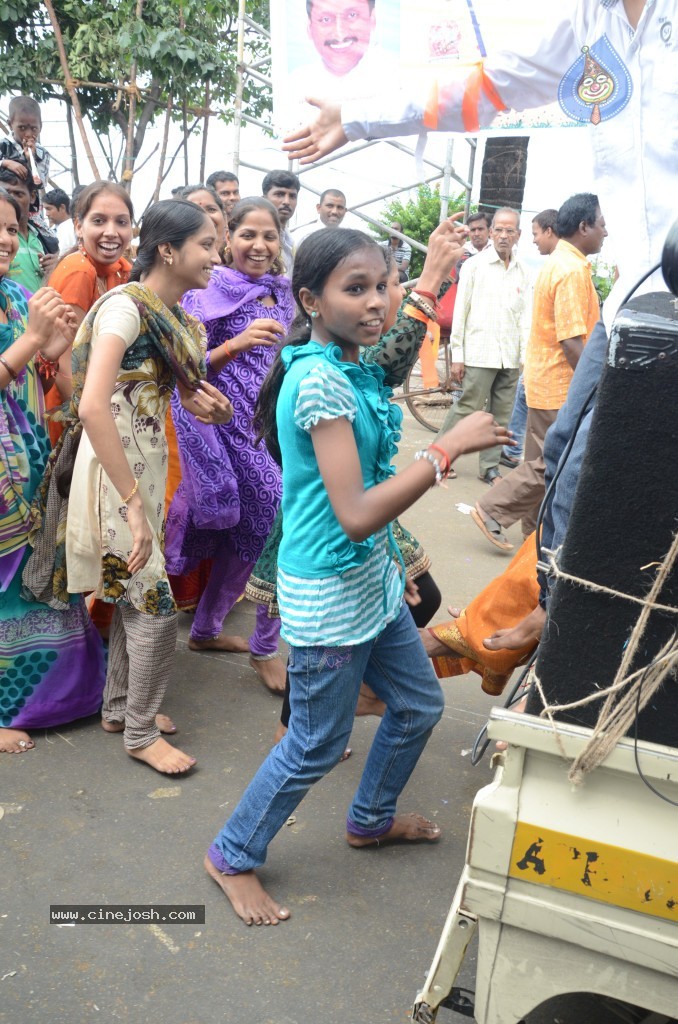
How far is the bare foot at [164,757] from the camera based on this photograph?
9.45ft

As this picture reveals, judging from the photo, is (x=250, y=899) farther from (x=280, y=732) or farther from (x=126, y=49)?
(x=126, y=49)

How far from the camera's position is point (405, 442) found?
7836 mm

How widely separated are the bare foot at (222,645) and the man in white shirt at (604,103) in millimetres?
2209

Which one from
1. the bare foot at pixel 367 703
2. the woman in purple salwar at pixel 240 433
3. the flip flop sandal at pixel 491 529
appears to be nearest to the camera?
the bare foot at pixel 367 703

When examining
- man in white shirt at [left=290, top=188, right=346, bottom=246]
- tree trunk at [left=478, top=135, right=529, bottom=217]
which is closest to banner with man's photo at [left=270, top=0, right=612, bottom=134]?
man in white shirt at [left=290, top=188, right=346, bottom=246]

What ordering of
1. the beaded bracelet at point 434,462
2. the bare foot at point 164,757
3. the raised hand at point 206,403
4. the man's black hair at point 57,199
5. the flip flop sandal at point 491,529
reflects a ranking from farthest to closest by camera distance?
the man's black hair at point 57,199, the flip flop sandal at point 491,529, the raised hand at point 206,403, the bare foot at point 164,757, the beaded bracelet at point 434,462

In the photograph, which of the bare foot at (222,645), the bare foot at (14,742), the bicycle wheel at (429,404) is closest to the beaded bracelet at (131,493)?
the bare foot at (14,742)

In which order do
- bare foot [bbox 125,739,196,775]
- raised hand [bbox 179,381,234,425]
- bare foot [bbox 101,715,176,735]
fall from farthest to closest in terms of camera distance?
1. bare foot [bbox 101,715,176,735]
2. raised hand [bbox 179,381,234,425]
3. bare foot [bbox 125,739,196,775]

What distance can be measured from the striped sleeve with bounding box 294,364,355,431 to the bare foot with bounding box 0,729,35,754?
1.71m

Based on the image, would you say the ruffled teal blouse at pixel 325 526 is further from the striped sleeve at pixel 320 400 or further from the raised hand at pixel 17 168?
the raised hand at pixel 17 168

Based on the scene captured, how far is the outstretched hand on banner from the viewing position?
2.13 m

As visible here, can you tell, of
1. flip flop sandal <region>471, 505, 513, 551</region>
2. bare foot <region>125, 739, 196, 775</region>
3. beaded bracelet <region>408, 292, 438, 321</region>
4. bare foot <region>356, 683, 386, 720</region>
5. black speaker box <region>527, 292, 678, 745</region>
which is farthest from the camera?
flip flop sandal <region>471, 505, 513, 551</region>

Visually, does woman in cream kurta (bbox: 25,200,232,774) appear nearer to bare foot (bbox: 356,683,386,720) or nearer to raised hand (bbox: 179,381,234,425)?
raised hand (bbox: 179,381,234,425)

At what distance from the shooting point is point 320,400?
1919 millimetres
